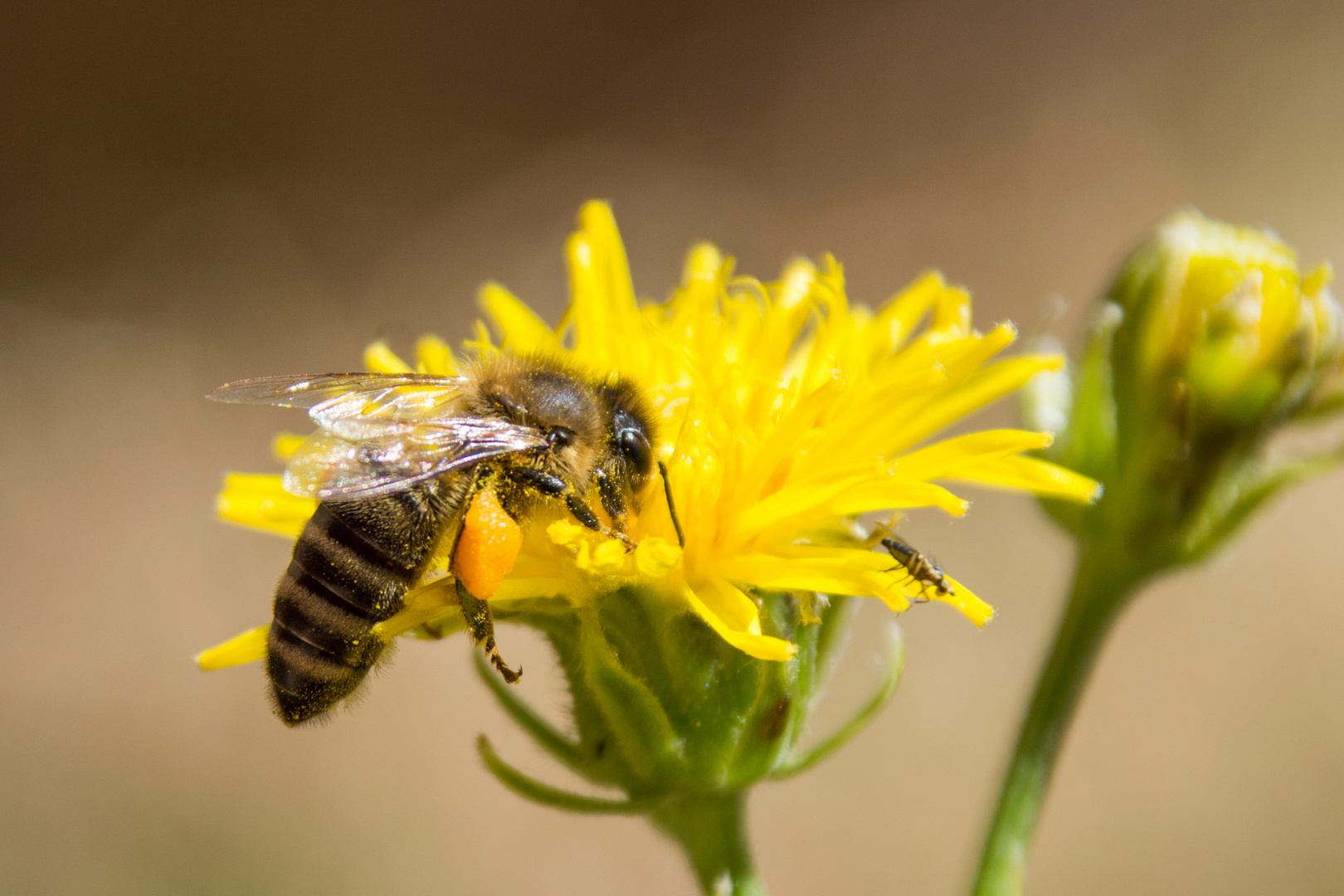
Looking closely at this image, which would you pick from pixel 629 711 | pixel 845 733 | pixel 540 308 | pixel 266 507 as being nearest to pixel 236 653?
pixel 266 507

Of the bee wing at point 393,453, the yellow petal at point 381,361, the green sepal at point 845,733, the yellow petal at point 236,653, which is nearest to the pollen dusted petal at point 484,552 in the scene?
the bee wing at point 393,453

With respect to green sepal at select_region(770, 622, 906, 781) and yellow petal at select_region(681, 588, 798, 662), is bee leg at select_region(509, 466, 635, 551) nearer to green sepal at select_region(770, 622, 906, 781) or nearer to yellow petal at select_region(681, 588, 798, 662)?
yellow petal at select_region(681, 588, 798, 662)

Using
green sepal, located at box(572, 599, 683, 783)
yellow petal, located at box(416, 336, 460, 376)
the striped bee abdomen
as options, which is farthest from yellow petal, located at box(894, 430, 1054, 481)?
yellow petal, located at box(416, 336, 460, 376)

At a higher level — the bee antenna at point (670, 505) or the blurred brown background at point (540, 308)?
the bee antenna at point (670, 505)

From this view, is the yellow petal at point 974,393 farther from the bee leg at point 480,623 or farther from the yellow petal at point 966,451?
the bee leg at point 480,623

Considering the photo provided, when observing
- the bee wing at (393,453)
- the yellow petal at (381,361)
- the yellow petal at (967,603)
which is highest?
the bee wing at (393,453)

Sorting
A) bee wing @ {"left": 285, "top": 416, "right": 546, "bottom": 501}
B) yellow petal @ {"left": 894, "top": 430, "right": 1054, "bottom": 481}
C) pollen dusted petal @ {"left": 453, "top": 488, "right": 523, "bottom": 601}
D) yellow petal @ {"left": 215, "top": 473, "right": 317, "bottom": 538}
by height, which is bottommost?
yellow petal @ {"left": 215, "top": 473, "right": 317, "bottom": 538}
